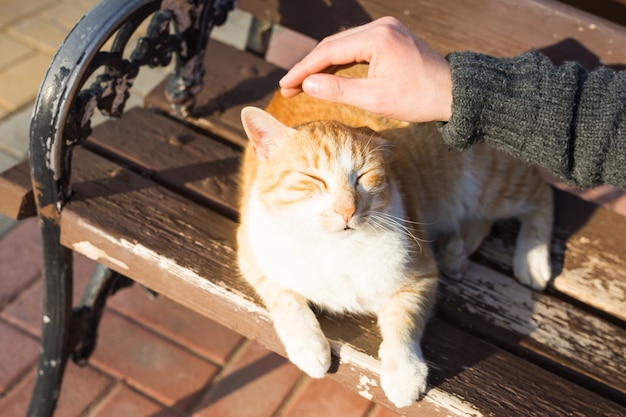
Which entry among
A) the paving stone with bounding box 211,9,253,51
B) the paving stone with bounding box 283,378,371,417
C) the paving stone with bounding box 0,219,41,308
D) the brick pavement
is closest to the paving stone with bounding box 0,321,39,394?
the brick pavement

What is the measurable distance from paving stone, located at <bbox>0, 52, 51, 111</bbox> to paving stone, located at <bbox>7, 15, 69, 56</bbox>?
0.26ft

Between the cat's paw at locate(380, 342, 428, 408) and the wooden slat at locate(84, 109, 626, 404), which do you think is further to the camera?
the wooden slat at locate(84, 109, 626, 404)

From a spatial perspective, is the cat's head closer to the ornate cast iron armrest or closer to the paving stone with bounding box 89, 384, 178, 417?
the ornate cast iron armrest

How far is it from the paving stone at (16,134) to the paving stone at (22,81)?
7 centimetres

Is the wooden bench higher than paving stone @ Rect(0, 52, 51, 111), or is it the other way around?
the wooden bench

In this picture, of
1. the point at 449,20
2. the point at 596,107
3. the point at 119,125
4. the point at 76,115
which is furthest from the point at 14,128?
the point at 596,107

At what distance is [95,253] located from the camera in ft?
5.46

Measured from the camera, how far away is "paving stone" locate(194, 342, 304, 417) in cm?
219

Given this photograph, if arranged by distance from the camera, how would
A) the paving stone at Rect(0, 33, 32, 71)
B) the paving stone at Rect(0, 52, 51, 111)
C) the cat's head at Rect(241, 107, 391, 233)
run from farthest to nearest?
the paving stone at Rect(0, 33, 32, 71)
the paving stone at Rect(0, 52, 51, 111)
the cat's head at Rect(241, 107, 391, 233)

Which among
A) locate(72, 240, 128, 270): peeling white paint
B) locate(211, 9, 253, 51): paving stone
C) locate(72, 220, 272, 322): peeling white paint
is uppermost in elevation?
locate(72, 220, 272, 322): peeling white paint

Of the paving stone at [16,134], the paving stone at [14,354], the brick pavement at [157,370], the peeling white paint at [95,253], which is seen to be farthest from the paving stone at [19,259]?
the peeling white paint at [95,253]

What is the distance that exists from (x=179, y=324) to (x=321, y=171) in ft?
3.72

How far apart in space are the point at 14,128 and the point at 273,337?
211cm

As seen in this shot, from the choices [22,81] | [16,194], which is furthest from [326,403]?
[22,81]
